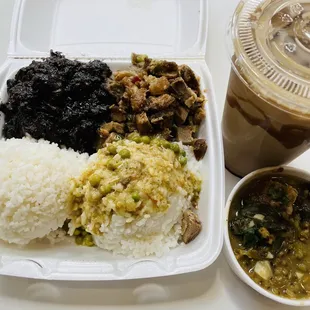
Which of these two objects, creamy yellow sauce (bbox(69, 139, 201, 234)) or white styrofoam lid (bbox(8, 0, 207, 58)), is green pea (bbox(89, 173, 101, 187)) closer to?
creamy yellow sauce (bbox(69, 139, 201, 234))

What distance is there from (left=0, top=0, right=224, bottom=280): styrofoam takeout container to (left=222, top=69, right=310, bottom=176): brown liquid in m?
0.14

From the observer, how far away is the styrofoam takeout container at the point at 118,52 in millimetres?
1992

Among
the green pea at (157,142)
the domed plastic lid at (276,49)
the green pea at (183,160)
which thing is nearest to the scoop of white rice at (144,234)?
the green pea at (183,160)

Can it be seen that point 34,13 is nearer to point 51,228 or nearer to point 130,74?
point 130,74

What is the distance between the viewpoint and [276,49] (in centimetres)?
187

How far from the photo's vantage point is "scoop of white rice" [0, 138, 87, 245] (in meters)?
2.05

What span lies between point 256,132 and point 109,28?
1.36m

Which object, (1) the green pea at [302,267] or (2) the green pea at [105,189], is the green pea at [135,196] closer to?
(2) the green pea at [105,189]

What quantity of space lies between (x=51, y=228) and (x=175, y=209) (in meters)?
0.64

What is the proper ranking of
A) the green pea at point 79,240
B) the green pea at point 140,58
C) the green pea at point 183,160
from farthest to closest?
the green pea at point 140,58 → the green pea at point 183,160 → the green pea at point 79,240

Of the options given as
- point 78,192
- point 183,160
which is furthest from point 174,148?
point 78,192

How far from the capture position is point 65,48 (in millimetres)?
2828

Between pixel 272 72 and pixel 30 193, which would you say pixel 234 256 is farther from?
pixel 30 193

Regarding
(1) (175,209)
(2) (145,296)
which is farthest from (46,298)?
(1) (175,209)
